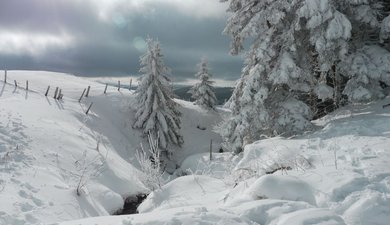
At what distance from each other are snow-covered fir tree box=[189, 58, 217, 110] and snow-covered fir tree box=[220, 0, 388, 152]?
23617 millimetres

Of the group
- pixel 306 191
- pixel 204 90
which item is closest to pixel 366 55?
pixel 306 191

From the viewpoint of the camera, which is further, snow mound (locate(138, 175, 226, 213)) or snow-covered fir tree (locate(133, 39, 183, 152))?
snow-covered fir tree (locate(133, 39, 183, 152))

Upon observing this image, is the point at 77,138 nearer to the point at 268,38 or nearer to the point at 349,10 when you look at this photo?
the point at 268,38

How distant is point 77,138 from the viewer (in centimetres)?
2280

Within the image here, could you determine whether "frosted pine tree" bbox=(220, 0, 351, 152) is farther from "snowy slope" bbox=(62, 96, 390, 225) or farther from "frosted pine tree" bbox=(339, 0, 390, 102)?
"snowy slope" bbox=(62, 96, 390, 225)

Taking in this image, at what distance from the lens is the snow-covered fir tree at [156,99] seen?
99.7 ft

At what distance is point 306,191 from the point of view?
658 cm

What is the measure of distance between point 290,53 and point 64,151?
12.6 metres

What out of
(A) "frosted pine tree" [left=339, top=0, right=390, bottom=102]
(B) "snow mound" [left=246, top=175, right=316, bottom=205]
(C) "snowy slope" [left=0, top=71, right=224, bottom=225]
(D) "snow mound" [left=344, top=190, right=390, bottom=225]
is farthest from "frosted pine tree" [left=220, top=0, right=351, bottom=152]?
(C) "snowy slope" [left=0, top=71, right=224, bottom=225]

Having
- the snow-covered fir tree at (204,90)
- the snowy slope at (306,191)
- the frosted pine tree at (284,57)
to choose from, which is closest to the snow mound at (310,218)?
the snowy slope at (306,191)

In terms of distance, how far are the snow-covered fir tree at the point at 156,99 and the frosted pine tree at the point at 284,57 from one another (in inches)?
616

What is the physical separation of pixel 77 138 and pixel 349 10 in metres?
16.9

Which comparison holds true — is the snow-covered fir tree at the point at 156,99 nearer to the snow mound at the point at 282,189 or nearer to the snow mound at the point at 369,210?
the snow mound at the point at 282,189

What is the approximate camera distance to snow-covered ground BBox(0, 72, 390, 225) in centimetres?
589
